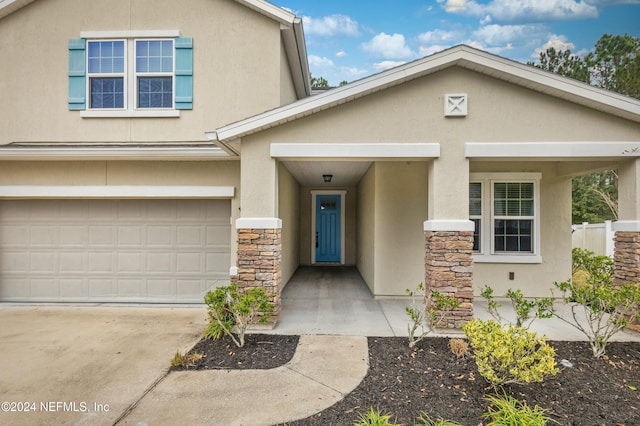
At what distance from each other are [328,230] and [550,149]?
781 centimetres

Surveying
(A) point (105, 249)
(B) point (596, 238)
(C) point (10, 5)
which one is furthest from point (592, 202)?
(C) point (10, 5)

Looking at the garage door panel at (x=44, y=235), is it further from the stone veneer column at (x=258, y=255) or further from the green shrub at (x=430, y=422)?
the green shrub at (x=430, y=422)

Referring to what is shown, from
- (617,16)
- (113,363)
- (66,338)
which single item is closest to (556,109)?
(113,363)

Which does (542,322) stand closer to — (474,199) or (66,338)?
(474,199)

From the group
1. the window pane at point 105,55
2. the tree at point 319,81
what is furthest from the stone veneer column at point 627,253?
the tree at point 319,81

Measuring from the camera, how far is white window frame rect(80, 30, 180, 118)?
22.7ft

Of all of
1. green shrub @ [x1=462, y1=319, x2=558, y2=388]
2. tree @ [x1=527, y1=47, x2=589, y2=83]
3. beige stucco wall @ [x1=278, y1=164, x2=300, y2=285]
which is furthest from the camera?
tree @ [x1=527, y1=47, x2=589, y2=83]

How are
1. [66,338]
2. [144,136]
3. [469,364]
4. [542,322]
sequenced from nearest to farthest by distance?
1. [469,364]
2. [66,338]
3. [542,322]
4. [144,136]

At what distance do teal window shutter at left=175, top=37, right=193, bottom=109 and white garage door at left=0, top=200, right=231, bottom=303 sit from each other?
2187 millimetres

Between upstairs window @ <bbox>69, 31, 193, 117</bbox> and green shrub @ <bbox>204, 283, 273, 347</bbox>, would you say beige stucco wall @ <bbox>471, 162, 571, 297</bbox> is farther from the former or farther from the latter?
upstairs window @ <bbox>69, 31, 193, 117</bbox>

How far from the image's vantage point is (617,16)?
20.1 m

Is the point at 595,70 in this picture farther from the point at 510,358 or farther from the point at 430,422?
the point at 430,422

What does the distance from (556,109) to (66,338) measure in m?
8.36

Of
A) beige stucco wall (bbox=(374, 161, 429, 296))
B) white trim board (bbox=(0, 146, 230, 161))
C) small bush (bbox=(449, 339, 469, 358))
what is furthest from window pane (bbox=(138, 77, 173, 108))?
small bush (bbox=(449, 339, 469, 358))
